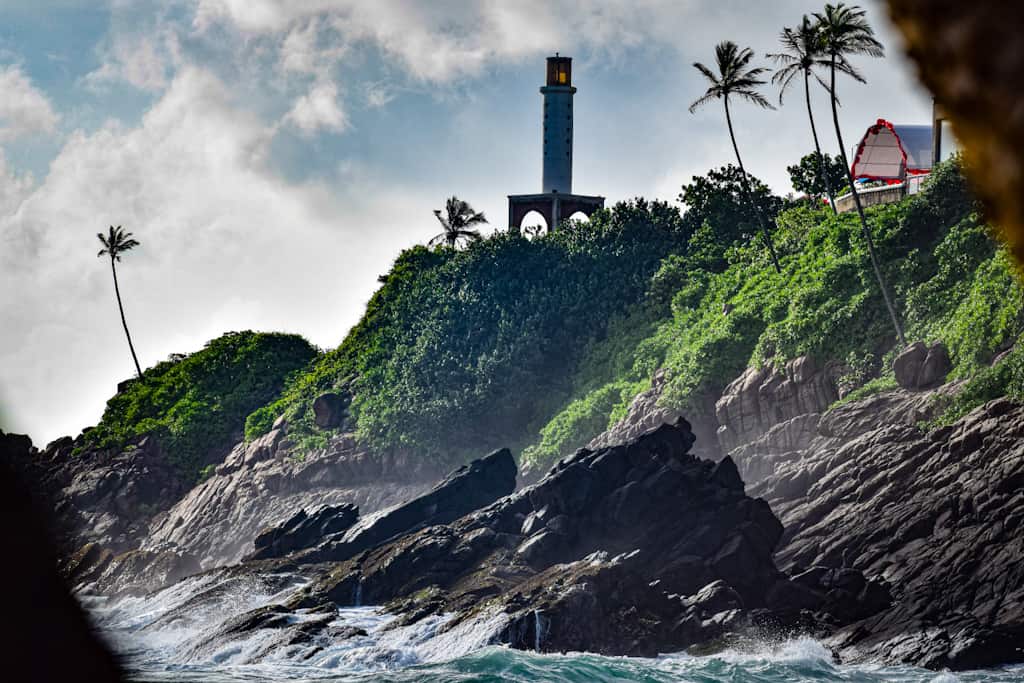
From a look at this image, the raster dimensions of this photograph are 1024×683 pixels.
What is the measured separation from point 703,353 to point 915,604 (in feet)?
80.1

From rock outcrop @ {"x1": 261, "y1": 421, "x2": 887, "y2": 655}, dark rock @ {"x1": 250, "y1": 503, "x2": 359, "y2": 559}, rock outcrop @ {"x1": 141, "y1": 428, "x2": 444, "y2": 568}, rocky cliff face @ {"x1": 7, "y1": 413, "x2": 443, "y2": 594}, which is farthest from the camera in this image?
rock outcrop @ {"x1": 141, "y1": 428, "x2": 444, "y2": 568}

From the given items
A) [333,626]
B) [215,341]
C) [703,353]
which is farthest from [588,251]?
[333,626]

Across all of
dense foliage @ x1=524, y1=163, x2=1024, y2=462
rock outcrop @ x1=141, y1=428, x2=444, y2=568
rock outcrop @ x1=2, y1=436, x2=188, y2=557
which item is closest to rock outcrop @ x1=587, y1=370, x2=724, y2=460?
dense foliage @ x1=524, y1=163, x2=1024, y2=462

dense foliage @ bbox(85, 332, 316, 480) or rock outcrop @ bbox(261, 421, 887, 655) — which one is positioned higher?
dense foliage @ bbox(85, 332, 316, 480)

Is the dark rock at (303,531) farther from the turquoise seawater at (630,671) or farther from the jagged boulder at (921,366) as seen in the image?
the jagged boulder at (921,366)

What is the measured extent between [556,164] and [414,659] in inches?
2114

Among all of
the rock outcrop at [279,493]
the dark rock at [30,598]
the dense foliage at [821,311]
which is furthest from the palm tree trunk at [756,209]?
the dark rock at [30,598]

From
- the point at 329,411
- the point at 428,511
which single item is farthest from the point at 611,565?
the point at 329,411

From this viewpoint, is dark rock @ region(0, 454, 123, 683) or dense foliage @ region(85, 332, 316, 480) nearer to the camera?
dark rock @ region(0, 454, 123, 683)

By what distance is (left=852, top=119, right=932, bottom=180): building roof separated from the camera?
71.6 m

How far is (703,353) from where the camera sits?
5672cm

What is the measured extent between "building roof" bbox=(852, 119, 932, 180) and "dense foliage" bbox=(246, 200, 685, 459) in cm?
1129

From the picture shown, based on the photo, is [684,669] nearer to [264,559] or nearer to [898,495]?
[898,495]

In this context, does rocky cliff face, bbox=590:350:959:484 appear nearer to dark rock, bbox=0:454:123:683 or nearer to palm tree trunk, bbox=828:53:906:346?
palm tree trunk, bbox=828:53:906:346
